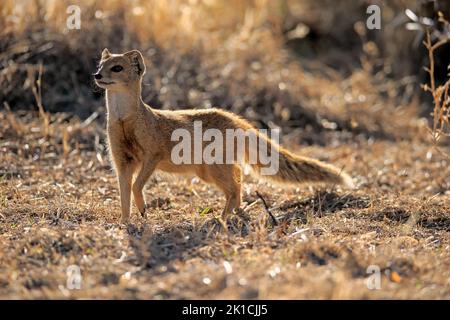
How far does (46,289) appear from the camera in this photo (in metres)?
3.76

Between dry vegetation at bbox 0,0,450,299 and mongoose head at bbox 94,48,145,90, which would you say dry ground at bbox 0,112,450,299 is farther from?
mongoose head at bbox 94,48,145,90

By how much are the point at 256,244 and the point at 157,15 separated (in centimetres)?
572

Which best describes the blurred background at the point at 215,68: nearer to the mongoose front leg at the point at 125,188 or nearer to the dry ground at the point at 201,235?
the dry ground at the point at 201,235

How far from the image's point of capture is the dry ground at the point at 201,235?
151 inches

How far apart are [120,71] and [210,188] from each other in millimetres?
1770

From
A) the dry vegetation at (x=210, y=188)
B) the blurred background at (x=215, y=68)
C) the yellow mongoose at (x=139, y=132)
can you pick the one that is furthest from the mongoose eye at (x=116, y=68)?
the blurred background at (x=215, y=68)

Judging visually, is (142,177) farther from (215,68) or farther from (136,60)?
(215,68)

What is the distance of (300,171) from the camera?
604 cm

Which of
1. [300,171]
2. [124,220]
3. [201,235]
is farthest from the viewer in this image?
[300,171]

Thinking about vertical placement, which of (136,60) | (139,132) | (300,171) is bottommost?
(300,171)

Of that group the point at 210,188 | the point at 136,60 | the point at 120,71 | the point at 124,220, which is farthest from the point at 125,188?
the point at 210,188

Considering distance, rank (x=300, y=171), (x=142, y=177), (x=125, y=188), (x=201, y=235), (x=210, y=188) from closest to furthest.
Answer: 1. (x=201, y=235)
2. (x=142, y=177)
3. (x=125, y=188)
4. (x=300, y=171)
5. (x=210, y=188)

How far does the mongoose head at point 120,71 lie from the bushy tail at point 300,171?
1.25 meters

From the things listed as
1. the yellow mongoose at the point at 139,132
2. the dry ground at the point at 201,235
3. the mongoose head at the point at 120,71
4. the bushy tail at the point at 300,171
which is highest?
the mongoose head at the point at 120,71
